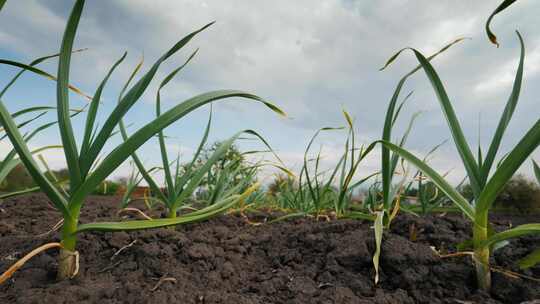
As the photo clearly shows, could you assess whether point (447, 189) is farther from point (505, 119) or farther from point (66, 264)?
point (66, 264)

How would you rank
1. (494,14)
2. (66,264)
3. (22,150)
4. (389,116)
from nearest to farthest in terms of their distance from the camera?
(494,14) < (22,150) < (66,264) < (389,116)

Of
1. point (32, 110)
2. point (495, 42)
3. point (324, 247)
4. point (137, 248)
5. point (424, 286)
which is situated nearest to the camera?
point (495, 42)

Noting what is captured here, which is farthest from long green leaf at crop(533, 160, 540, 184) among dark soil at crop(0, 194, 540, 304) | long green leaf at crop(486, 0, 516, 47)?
long green leaf at crop(486, 0, 516, 47)

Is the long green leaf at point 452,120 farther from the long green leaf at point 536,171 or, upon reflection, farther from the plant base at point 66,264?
the plant base at point 66,264

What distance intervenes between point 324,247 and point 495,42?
3.05ft

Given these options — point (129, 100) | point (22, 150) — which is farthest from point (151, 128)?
point (22, 150)

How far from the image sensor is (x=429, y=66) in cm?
125

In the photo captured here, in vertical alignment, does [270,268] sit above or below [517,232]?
below

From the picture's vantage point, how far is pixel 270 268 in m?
1.42

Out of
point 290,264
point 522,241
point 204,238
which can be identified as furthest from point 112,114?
point 522,241

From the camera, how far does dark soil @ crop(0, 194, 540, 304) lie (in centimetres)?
111

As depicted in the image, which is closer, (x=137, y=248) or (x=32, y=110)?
(x=137, y=248)

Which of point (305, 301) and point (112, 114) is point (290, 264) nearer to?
point (305, 301)

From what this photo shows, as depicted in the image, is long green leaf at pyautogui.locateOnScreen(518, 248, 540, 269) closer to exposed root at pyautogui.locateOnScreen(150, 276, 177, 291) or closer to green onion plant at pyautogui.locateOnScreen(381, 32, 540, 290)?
green onion plant at pyautogui.locateOnScreen(381, 32, 540, 290)
